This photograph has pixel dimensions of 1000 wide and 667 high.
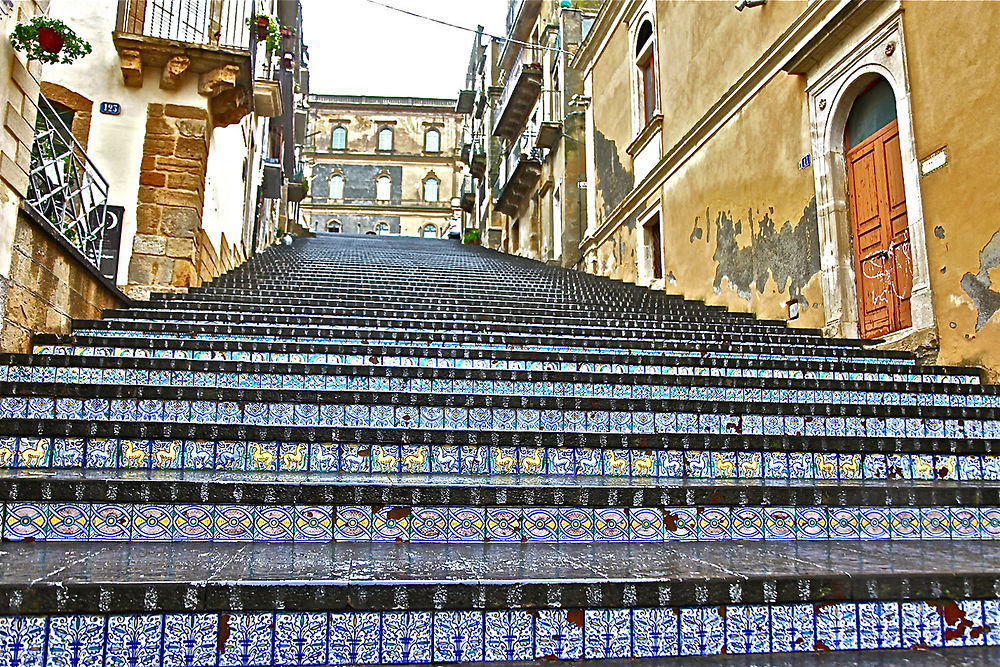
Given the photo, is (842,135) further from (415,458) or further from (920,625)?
(920,625)

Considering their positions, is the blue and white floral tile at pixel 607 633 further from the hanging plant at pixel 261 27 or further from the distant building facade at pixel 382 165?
the distant building facade at pixel 382 165

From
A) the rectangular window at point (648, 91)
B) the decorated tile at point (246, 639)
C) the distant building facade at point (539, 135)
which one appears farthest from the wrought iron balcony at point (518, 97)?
the decorated tile at point (246, 639)

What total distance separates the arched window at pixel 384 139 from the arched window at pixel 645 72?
33.9 meters

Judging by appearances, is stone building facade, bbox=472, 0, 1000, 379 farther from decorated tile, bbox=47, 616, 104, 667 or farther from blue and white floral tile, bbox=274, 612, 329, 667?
decorated tile, bbox=47, 616, 104, 667

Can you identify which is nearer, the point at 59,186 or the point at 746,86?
the point at 59,186

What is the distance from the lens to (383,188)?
45.4m

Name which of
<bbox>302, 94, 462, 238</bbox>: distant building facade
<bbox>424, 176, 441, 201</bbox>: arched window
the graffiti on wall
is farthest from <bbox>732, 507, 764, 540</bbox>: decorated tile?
<bbox>424, 176, 441, 201</bbox>: arched window

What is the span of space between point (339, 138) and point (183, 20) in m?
37.6

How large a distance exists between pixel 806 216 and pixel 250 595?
25.6 ft

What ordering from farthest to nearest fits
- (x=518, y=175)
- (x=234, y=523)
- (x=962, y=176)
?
(x=518, y=175) < (x=962, y=176) < (x=234, y=523)

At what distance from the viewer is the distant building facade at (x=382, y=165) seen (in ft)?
147

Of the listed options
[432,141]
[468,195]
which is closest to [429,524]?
[468,195]

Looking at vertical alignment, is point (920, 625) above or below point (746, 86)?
below

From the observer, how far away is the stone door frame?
664 centimetres
